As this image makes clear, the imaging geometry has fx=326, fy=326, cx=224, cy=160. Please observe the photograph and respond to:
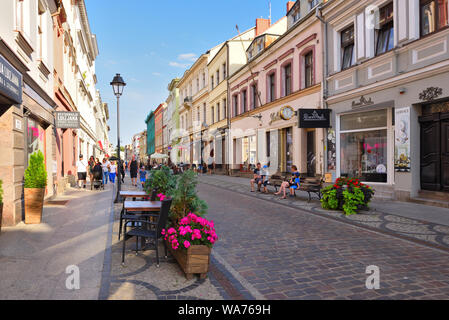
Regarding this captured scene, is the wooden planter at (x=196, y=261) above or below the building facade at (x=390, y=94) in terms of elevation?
below

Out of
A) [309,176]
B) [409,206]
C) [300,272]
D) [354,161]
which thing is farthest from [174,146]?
[300,272]

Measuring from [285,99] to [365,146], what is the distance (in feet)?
22.7

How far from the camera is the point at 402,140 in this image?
1111 centimetres

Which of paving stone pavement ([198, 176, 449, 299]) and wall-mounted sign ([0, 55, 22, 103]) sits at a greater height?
wall-mounted sign ([0, 55, 22, 103])

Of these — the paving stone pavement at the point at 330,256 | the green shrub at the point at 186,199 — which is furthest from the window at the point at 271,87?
the green shrub at the point at 186,199

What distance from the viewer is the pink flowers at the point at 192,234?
4.30 metres

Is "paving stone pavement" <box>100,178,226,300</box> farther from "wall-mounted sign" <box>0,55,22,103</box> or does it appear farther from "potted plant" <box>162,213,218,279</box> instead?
"wall-mounted sign" <box>0,55,22,103</box>

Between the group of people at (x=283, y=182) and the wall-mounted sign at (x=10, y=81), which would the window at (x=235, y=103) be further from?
the wall-mounted sign at (x=10, y=81)

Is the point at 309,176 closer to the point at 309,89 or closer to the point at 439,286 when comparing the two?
the point at 309,89

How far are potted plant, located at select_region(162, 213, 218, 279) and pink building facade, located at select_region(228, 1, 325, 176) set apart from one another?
12.4m

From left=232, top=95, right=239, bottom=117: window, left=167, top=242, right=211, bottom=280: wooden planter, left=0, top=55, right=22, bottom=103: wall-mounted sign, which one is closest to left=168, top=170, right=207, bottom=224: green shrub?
left=167, top=242, right=211, bottom=280: wooden planter

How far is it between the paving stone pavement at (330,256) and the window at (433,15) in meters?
6.14

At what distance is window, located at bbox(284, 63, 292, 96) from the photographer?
63.6ft

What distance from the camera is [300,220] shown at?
8.41 meters
